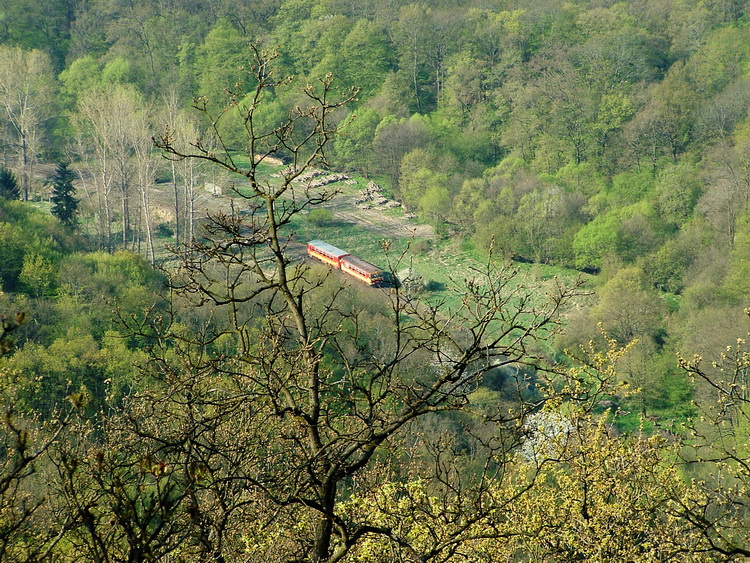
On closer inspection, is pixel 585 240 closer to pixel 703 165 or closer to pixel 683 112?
pixel 703 165

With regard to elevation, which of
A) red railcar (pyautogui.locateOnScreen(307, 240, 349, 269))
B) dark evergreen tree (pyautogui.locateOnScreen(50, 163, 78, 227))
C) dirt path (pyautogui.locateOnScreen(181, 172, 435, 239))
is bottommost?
dirt path (pyautogui.locateOnScreen(181, 172, 435, 239))

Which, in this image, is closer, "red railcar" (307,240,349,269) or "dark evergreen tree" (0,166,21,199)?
"dark evergreen tree" (0,166,21,199)

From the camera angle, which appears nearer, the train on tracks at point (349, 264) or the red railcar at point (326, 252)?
the train on tracks at point (349, 264)

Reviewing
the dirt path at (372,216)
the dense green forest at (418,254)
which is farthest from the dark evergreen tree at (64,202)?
the dirt path at (372,216)

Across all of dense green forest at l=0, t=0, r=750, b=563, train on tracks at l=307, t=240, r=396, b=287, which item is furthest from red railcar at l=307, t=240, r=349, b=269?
A: dense green forest at l=0, t=0, r=750, b=563

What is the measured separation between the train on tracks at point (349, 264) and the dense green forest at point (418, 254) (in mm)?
1301

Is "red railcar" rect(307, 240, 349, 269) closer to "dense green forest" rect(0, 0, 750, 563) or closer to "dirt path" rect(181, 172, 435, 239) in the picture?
"dense green forest" rect(0, 0, 750, 563)

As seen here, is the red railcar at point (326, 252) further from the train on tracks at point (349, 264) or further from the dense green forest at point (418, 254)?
the dense green forest at point (418, 254)

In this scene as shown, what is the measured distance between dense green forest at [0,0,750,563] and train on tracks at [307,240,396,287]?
1.30 metres

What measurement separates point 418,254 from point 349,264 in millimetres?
5265

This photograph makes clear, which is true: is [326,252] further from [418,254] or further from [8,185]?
[8,185]

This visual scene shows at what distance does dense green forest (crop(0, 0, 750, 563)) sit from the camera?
9039 millimetres

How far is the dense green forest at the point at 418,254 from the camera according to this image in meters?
9.04

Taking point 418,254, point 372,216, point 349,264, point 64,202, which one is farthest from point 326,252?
point 64,202
